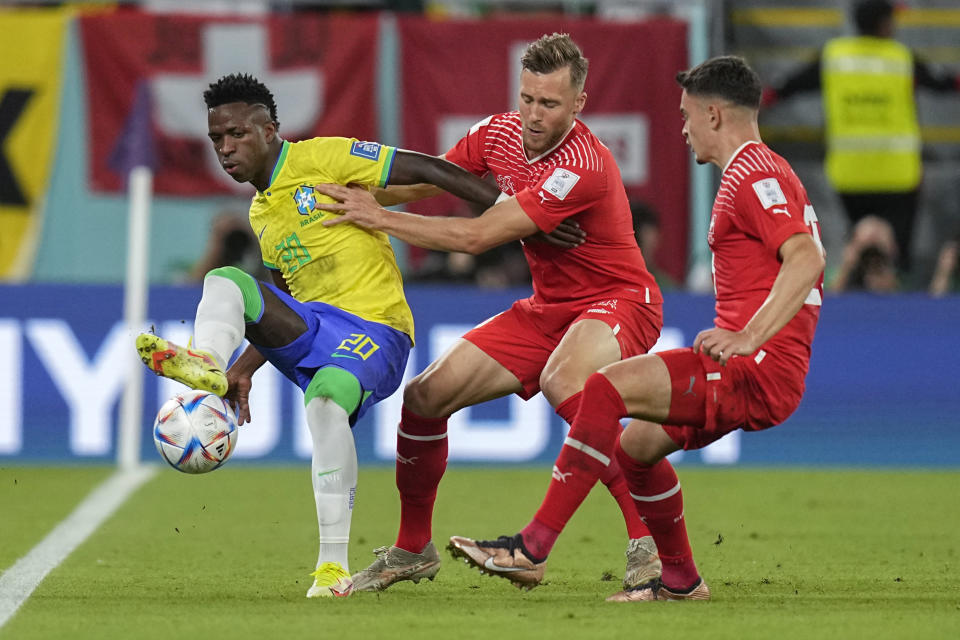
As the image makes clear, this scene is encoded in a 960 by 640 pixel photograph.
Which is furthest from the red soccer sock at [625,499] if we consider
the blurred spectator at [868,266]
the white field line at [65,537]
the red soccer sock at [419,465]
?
the blurred spectator at [868,266]

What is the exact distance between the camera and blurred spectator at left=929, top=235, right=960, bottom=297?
1206 cm

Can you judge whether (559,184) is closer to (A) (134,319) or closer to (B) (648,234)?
(A) (134,319)

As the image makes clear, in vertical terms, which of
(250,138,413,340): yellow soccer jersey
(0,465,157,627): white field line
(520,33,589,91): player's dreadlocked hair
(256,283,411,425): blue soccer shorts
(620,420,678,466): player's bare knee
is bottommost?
(0,465,157,627): white field line

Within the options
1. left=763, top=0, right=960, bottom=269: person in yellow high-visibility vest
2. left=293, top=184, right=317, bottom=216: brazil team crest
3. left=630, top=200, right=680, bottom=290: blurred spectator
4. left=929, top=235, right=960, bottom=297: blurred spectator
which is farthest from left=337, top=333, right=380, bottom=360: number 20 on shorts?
left=763, top=0, right=960, bottom=269: person in yellow high-visibility vest

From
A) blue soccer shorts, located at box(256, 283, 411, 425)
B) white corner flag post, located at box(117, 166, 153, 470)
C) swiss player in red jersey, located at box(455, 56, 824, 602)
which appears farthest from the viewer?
white corner flag post, located at box(117, 166, 153, 470)

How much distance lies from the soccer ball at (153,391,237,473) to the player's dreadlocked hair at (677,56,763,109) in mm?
2087

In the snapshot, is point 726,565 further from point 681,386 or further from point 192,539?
point 192,539

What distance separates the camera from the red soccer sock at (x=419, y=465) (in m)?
6.48

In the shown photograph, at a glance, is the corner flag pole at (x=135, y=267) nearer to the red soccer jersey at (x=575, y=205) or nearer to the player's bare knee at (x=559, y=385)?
the red soccer jersey at (x=575, y=205)

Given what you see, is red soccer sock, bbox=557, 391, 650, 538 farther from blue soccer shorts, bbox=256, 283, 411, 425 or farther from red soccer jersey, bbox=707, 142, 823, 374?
red soccer jersey, bbox=707, 142, 823, 374

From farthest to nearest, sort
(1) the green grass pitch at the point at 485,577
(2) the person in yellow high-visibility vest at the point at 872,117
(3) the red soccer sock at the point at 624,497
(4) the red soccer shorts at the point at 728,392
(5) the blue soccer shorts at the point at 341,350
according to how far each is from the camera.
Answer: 1. (2) the person in yellow high-visibility vest at the point at 872,117
2. (3) the red soccer sock at the point at 624,497
3. (5) the blue soccer shorts at the point at 341,350
4. (4) the red soccer shorts at the point at 728,392
5. (1) the green grass pitch at the point at 485,577

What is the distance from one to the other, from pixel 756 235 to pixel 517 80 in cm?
764

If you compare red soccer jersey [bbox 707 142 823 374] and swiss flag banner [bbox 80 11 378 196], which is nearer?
red soccer jersey [bbox 707 142 823 374]

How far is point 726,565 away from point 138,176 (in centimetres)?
564
